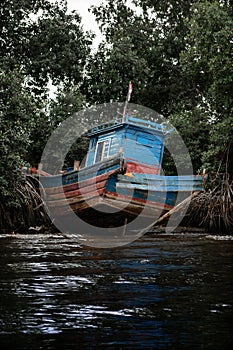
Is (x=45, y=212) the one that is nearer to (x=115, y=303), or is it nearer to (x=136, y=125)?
(x=136, y=125)

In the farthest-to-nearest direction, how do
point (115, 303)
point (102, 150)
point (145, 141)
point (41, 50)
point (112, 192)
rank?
1. point (41, 50)
2. point (102, 150)
3. point (145, 141)
4. point (112, 192)
5. point (115, 303)

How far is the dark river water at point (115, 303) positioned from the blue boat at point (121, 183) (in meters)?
6.96

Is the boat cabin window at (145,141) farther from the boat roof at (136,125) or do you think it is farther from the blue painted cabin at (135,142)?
the boat roof at (136,125)

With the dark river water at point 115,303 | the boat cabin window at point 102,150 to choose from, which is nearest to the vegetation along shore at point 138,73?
the boat cabin window at point 102,150

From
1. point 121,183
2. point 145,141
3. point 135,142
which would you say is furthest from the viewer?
point 145,141

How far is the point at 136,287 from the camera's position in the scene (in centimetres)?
514

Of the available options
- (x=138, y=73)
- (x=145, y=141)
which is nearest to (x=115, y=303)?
(x=145, y=141)

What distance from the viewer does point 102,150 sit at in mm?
18203

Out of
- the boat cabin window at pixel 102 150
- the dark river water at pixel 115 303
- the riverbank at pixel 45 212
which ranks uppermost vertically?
the boat cabin window at pixel 102 150

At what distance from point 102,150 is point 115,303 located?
14065 millimetres

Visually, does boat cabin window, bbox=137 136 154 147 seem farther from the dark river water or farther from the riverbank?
the dark river water

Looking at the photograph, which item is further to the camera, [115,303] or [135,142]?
[135,142]

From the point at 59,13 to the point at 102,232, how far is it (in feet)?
49.5

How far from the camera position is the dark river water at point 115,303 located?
3223 mm
